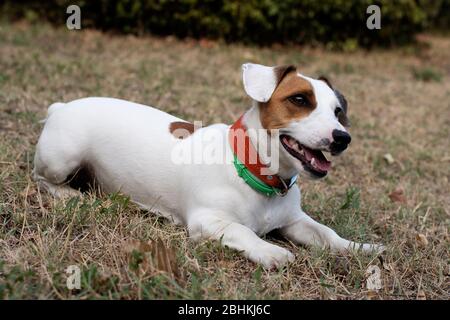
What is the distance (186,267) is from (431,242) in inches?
66.2

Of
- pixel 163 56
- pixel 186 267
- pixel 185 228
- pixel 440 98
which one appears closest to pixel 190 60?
pixel 163 56

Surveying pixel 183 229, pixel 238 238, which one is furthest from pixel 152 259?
pixel 183 229

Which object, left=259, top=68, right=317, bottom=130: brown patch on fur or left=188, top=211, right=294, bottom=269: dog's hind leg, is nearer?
left=188, top=211, right=294, bottom=269: dog's hind leg

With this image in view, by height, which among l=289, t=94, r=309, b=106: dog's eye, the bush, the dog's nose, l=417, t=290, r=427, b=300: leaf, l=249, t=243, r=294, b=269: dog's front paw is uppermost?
the bush

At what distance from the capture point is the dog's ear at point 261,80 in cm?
314

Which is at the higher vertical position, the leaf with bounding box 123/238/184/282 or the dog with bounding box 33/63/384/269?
the dog with bounding box 33/63/384/269

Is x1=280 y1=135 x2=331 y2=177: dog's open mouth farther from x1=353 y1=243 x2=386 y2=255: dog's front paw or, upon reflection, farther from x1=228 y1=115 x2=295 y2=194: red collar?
x1=353 y1=243 x2=386 y2=255: dog's front paw

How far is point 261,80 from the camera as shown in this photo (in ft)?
10.5

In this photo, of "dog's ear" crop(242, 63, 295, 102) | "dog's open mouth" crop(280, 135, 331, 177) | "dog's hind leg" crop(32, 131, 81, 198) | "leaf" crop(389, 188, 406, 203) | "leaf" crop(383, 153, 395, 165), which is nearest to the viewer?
"dog's open mouth" crop(280, 135, 331, 177)

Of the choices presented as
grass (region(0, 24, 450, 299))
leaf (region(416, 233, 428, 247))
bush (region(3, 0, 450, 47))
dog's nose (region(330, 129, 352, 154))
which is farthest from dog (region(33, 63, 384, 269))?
bush (region(3, 0, 450, 47))

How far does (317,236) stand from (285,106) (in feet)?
2.44

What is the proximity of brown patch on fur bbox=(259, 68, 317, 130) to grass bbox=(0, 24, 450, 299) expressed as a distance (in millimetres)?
693

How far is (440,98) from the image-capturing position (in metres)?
7.71

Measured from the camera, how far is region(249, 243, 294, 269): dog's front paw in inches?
115
